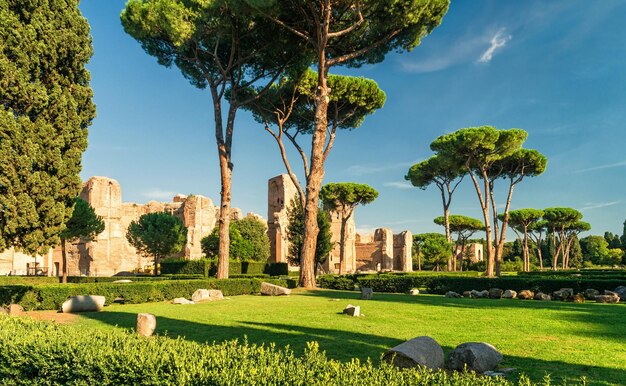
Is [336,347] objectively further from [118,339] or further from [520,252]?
[520,252]

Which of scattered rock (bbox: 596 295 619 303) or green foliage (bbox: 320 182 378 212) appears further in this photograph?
green foliage (bbox: 320 182 378 212)

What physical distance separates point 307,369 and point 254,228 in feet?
114

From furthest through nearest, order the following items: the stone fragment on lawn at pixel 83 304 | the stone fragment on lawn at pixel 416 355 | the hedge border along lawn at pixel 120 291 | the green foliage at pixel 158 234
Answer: the green foliage at pixel 158 234
the hedge border along lawn at pixel 120 291
the stone fragment on lawn at pixel 83 304
the stone fragment on lawn at pixel 416 355

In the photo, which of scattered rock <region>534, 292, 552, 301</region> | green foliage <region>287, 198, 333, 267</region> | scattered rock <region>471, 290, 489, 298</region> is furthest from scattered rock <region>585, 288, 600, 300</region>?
green foliage <region>287, 198, 333, 267</region>

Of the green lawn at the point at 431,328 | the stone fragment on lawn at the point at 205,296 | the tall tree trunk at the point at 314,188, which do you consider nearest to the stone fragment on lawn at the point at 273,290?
the stone fragment on lawn at the point at 205,296

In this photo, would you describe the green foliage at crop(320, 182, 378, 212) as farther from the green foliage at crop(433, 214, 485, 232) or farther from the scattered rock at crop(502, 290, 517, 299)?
the scattered rock at crop(502, 290, 517, 299)

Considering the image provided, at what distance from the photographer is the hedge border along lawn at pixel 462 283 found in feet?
53.6

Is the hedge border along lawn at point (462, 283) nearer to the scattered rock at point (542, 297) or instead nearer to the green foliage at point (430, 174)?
the scattered rock at point (542, 297)

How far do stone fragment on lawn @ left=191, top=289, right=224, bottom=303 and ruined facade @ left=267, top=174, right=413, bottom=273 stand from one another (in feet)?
91.6

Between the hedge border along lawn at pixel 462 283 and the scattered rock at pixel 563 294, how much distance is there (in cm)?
58

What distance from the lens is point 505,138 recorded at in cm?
2850

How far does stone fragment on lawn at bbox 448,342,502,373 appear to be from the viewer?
5320 mm

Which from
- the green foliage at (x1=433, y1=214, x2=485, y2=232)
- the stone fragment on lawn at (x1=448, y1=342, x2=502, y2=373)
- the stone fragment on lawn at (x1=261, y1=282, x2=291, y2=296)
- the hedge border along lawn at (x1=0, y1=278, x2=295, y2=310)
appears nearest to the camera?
the stone fragment on lawn at (x1=448, y1=342, x2=502, y2=373)

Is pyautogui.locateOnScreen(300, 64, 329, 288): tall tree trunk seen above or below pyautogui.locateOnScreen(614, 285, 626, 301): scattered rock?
above
